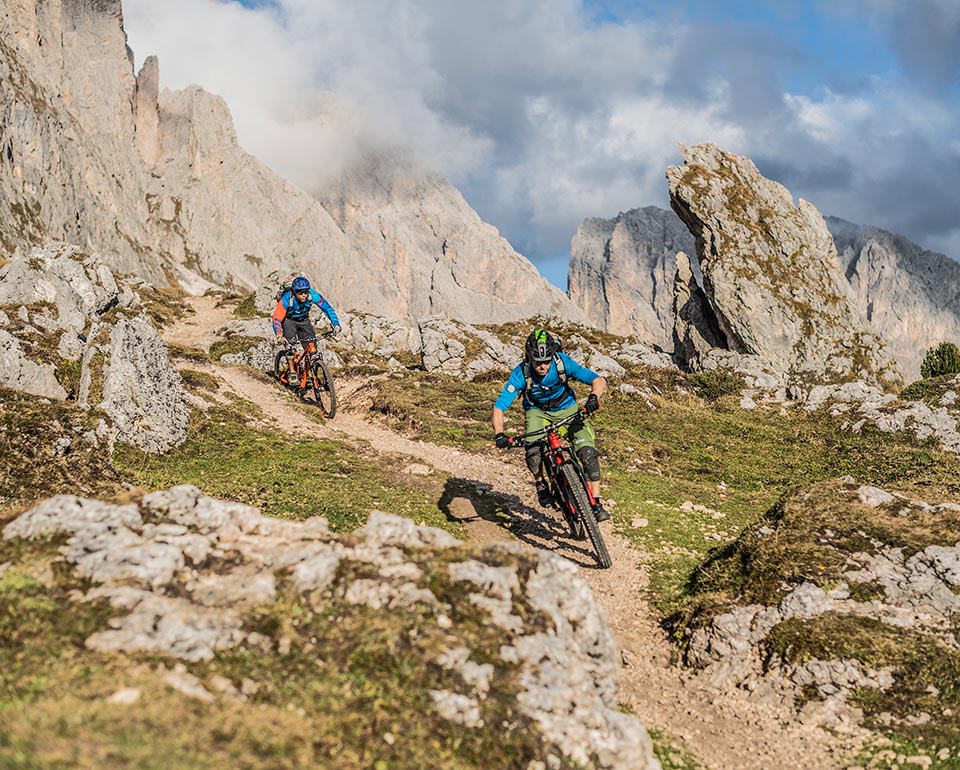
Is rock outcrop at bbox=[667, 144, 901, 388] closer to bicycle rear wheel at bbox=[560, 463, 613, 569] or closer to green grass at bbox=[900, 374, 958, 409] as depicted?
green grass at bbox=[900, 374, 958, 409]

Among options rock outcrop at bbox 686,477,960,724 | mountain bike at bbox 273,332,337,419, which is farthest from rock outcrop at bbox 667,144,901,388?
rock outcrop at bbox 686,477,960,724

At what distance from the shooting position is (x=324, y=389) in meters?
24.0

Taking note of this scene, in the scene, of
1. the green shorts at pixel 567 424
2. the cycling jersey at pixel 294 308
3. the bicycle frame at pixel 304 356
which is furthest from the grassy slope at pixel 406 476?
the cycling jersey at pixel 294 308

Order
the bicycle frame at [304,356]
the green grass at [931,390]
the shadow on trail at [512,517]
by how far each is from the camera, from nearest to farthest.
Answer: the shadow on trail at [512,517], the bicycle frame at [304,356], the green grass at [931,390]

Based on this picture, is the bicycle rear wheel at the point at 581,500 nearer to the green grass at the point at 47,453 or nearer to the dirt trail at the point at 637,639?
the dirt trail at the point at 637,639

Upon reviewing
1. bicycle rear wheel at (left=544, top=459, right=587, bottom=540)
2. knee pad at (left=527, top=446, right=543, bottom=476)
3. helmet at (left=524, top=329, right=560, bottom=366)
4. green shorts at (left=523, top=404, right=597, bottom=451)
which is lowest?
bicycle rear wheel at (left=544, top=459, right=587, bottom=540)

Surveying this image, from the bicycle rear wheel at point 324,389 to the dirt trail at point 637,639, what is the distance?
3.19ft

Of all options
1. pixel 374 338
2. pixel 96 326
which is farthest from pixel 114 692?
pixel 374 338

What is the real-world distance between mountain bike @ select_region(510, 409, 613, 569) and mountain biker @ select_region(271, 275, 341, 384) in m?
11.0

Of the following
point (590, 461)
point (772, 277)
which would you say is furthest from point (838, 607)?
point (772, 277)

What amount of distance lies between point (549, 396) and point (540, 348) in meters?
1.03

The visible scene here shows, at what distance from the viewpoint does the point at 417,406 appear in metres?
25.4

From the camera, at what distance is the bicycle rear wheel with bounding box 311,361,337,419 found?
2331 cm

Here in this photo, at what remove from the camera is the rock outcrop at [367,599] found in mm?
5328
